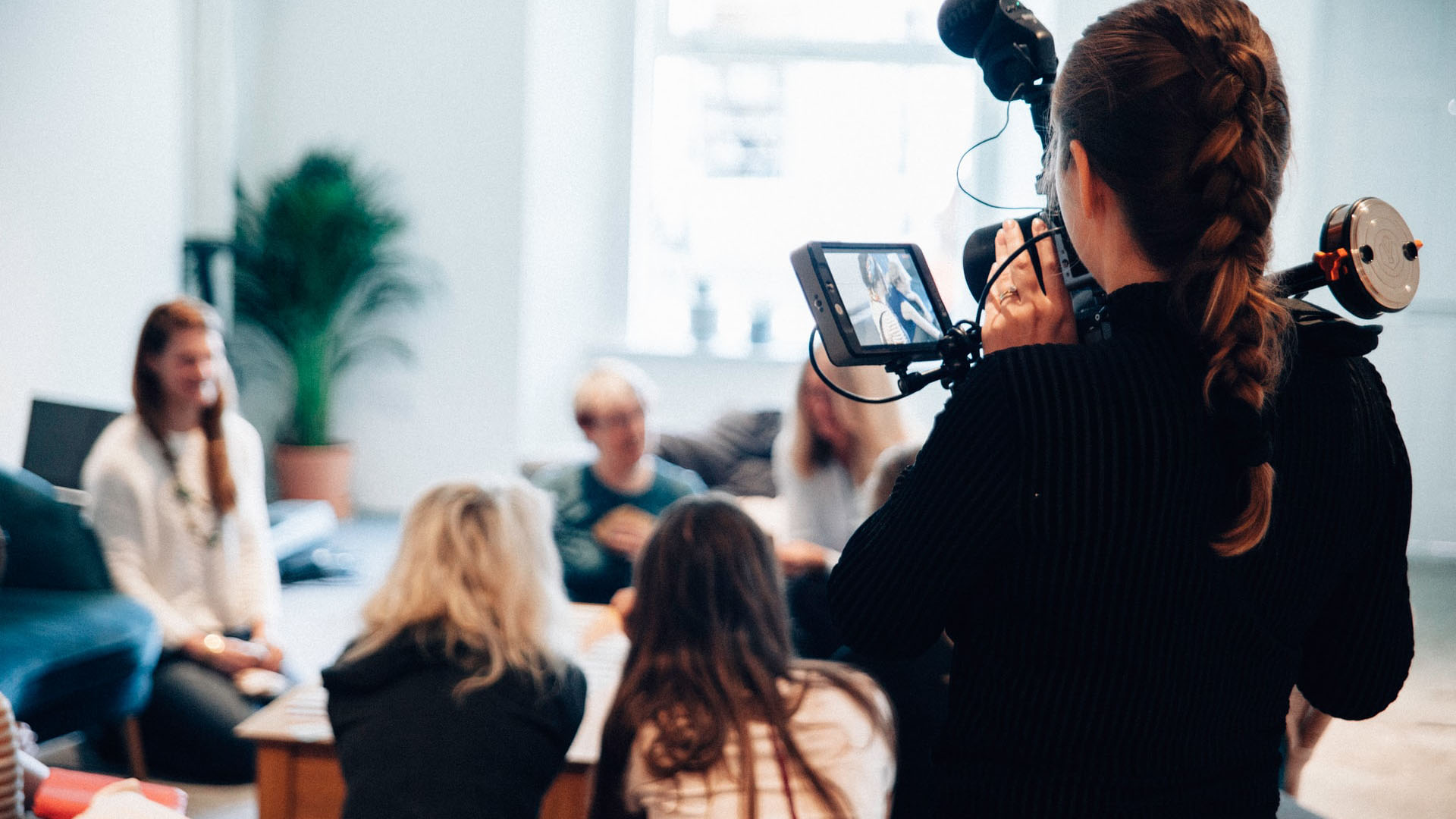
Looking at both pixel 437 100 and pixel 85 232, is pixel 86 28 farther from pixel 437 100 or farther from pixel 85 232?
pixel 437 100

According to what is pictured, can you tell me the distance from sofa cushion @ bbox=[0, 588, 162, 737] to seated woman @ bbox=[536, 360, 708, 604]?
3.47 ft

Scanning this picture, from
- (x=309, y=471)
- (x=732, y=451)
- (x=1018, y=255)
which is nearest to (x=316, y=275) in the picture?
(x=309, y=471)

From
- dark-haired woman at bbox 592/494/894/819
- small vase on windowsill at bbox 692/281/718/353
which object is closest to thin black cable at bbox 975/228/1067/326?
dark-haired woman at bbox 592/494/894/819

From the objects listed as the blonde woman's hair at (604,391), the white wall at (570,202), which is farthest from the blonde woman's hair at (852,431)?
the white wall at (570,202)

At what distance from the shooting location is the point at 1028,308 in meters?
0.80

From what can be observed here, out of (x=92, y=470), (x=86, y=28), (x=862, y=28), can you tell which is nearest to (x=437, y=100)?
(x=86, y=28)

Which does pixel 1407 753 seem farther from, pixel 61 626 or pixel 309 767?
pixel 61 626

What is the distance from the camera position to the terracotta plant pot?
17.8ft

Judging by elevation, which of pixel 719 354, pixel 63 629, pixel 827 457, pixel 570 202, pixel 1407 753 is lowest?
pixel 1407 753

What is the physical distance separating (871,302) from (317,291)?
4807 mm

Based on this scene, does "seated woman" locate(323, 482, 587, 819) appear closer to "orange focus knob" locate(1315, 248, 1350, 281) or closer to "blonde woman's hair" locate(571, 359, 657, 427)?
"blonde woman's hair" locate(571, 359, 657, 427)

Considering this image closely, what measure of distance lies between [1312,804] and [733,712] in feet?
5.84

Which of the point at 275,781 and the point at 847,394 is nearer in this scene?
the point at 847,394

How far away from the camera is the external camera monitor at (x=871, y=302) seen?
894 millimetres
